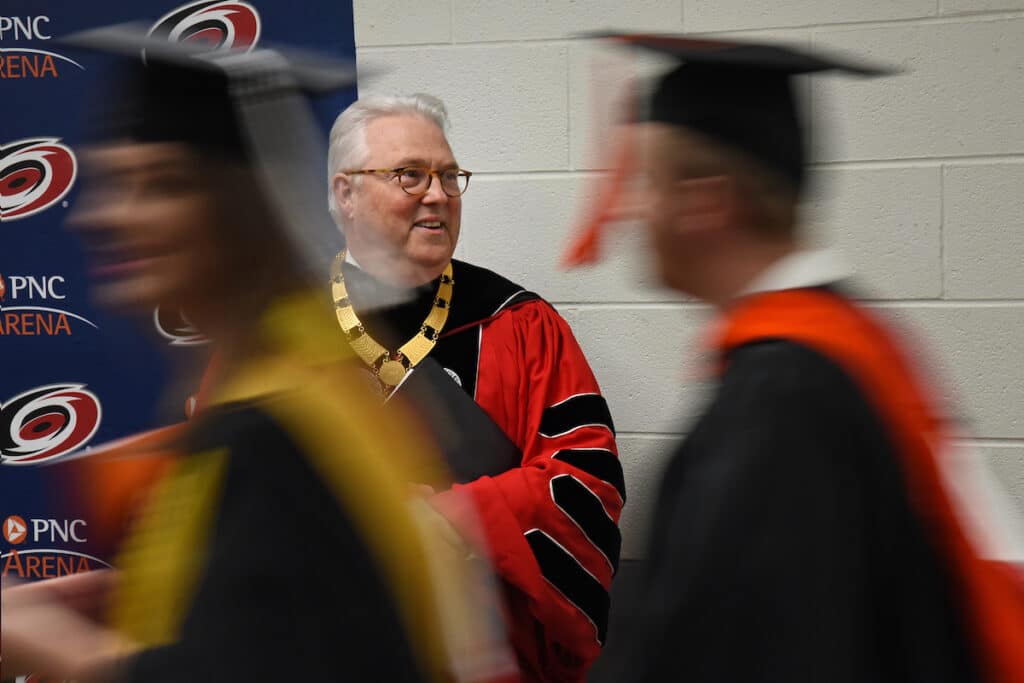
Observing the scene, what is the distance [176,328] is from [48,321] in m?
2.20

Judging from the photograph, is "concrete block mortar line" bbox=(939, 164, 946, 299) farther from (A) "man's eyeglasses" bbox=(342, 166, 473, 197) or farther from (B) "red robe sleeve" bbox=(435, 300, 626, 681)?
(A) "man's eyeglasses" bbox=(342, 166, 473, 197)

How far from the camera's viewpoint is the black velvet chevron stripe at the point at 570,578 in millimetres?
2346

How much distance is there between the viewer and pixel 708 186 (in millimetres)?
1280

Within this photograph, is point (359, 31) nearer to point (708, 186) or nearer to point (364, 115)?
point (364, 115)

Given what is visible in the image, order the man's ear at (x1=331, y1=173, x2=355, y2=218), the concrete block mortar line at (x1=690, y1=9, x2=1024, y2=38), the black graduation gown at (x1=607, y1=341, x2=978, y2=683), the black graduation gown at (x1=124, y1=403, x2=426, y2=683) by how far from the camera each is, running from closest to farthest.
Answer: the black graduation gown at (x1=124, y1=403, x2=426, y2=683) < the black graduation gown at (x1=607, y1=341, x2=978, y2=683) < the man's ear at (x1=331, y1=173, x2=355, y2=218) < the concrete block mortar line at (x1=690, y1=9, x2=1024, y2=38)

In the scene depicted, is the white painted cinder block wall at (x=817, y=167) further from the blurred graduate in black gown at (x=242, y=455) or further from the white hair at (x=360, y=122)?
the blurred graduate in black gown at (x=242, y=455)

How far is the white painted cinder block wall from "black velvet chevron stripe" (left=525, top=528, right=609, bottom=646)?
1.25ft

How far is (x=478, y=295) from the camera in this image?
263 centimetres

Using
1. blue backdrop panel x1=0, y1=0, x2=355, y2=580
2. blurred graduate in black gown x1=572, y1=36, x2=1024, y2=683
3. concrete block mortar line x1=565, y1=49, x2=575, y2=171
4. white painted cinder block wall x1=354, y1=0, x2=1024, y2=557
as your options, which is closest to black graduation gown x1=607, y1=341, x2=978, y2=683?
blurred graduate in black gown x1=572, y1=36, x2=1024, y2=683

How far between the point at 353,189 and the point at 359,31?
2.48ft

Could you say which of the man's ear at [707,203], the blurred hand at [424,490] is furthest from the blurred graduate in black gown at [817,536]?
the blurred hand at [424,490]

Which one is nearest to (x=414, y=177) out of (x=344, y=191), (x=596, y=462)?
(x=344, y=191)

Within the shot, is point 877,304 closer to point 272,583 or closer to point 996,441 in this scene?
point 996,441

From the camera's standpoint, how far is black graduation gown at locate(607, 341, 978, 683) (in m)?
1.11
